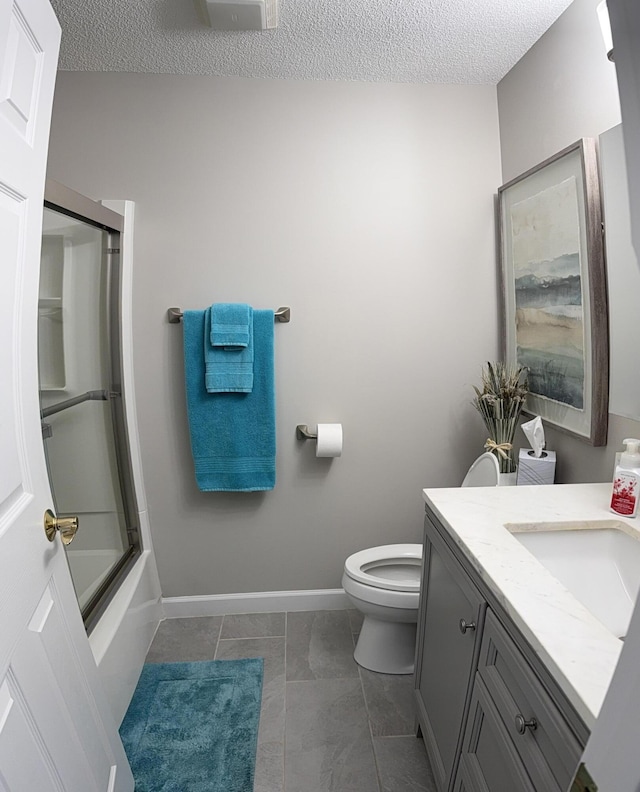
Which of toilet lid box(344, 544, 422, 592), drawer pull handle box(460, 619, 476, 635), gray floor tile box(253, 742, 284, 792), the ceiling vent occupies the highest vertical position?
the ceiling vent

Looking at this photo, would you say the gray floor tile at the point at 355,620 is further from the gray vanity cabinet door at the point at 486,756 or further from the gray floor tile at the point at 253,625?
the gray vanity cabinet door at the point at 486,756

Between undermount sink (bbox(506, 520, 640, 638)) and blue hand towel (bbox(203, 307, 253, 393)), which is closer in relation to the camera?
undermount sink (bbox(506, 520, 640, 638))

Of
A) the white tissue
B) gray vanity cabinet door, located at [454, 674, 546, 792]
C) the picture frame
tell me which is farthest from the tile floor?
Answer: the picture frame

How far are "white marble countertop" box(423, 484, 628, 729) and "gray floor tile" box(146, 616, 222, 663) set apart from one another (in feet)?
4.16

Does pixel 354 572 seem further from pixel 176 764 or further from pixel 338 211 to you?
pixel 338 211

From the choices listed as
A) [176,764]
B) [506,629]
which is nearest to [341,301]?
[506,629]

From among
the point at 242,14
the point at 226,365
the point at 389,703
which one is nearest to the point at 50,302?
the point at 226,365

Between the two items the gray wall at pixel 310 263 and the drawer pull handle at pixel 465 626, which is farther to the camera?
the gray wall at pixel 310 263

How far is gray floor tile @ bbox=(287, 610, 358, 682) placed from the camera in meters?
1.91

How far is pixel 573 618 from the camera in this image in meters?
0.85

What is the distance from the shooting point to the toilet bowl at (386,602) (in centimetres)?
174

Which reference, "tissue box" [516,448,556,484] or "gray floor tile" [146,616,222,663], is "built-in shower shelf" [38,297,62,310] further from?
"tissue box" [516,448,556,484]

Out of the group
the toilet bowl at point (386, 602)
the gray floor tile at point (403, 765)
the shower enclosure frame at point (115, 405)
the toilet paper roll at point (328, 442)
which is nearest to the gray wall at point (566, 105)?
the toilet bowl at point (386, 602)

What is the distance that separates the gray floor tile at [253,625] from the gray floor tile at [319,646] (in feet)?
0.16
